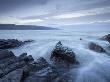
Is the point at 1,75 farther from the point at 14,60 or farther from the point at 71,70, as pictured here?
the point at 71,70

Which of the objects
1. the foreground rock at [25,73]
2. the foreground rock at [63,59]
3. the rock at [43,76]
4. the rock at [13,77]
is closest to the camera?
the rock at [13,77]

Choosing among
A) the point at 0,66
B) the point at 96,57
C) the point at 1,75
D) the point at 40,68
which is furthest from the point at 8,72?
the point at 96,57

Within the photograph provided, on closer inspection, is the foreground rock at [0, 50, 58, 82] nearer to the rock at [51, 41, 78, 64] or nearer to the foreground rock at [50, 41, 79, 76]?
the foreground rock at [50, 41, 79, 76]

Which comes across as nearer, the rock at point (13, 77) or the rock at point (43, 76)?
the rock at point (13, 77)

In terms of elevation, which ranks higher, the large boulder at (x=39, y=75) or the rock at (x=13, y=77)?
the rock at (x=13, y=77)

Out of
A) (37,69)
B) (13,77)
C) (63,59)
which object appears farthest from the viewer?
(63,59)

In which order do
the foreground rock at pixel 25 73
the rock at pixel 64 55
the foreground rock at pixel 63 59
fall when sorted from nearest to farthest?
the foreground rock at pixel 25 73 < the foreground rock at pixel 63 59 < the rock at pixel 64 55

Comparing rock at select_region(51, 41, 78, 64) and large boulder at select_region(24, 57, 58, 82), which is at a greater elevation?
rock at select_region(51, 41, 78, 64)

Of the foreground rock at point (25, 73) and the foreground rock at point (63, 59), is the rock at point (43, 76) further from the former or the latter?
the foreground rock at point (63, 59)

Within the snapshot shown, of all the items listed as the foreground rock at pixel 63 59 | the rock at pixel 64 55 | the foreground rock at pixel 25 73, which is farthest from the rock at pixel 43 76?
the rock at pixel 64 55

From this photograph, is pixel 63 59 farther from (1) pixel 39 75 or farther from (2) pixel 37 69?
(1) pixel 39 75

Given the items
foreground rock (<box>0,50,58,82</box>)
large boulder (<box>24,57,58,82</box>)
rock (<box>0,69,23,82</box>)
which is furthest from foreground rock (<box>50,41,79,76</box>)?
rock (<box>0,69,23,82</box>)

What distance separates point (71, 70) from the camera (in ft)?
36.3

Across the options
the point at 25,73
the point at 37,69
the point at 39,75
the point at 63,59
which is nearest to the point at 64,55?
the point at 63,59
